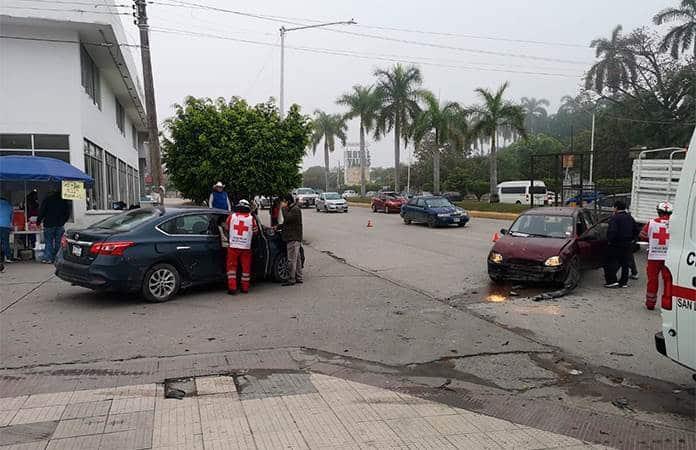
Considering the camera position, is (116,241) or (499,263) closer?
(116,241)

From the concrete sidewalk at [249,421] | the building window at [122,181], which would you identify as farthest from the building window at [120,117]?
the concrete sidewalk at [249,421]

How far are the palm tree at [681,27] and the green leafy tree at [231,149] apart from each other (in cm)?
3834

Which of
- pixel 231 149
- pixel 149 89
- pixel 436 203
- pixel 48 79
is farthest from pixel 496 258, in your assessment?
pixel 436 203

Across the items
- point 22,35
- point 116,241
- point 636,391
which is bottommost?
point 636,391

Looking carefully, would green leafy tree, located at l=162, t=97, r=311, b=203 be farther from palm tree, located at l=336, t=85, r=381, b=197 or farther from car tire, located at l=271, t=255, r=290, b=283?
palm tree, located at l=336, t=85, r=381, b=197

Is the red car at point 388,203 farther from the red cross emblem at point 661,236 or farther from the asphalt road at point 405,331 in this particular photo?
the red cross emblem at point 661,236

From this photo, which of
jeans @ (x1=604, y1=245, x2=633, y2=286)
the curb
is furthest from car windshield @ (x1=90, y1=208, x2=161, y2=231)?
the curb

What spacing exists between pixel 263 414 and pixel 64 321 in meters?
4.40

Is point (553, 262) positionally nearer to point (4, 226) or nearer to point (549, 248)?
point (549, 248)

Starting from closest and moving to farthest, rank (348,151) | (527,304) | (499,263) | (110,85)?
(527,304)
(499,263)
(110,85)
(348,151)

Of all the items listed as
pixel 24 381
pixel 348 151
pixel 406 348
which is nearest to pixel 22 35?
pixel 24 381

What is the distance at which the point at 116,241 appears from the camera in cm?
833

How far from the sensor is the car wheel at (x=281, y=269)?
34.8 ft

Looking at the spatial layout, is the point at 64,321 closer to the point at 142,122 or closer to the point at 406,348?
the point at 406,348
